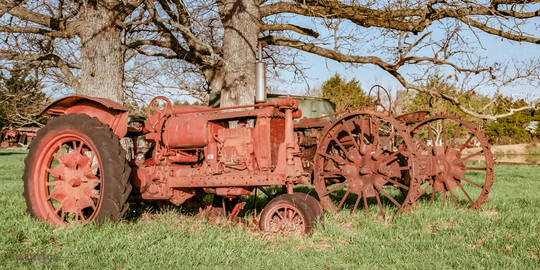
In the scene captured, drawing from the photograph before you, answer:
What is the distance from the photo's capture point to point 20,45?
8555mm

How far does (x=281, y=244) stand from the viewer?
12.4 ft

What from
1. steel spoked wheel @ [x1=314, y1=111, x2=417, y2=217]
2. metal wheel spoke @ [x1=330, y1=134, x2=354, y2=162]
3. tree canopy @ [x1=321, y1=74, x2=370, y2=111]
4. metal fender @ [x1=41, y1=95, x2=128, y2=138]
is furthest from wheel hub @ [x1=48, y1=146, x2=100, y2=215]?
tree canopy @ [x1=321, y1=74, x2=370, y2=111]

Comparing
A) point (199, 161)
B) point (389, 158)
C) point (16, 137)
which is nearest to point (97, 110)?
point (199, 161)

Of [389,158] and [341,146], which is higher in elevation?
[341,146]

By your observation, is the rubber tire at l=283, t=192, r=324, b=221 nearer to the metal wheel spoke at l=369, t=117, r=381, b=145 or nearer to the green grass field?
the green grass field

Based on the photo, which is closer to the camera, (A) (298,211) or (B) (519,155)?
(A) (298,211)

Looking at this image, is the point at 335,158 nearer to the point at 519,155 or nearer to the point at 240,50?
the point at 240,50

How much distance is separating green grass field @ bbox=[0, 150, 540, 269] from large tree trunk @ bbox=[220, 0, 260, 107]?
348 centimetres

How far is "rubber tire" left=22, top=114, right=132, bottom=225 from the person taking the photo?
4133mm

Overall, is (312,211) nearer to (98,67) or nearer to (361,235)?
(361,235)

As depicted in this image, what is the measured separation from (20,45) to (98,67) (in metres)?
3.24

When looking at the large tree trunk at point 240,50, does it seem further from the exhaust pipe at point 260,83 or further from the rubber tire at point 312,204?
the rubber tire at point 312,204

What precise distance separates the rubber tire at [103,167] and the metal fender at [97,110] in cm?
28

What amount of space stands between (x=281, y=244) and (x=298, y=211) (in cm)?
38
